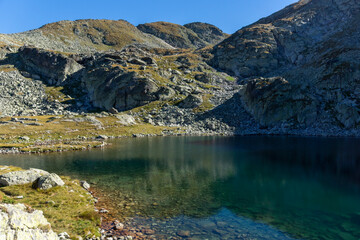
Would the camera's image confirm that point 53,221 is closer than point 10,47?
Yes

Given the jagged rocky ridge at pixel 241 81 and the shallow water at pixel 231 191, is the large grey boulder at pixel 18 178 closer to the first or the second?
the shallow water at pixel 231 191

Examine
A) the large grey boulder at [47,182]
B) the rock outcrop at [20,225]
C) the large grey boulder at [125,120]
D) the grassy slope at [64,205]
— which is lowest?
the grassy slope at [64,205]

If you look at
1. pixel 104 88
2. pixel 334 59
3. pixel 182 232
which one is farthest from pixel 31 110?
pixel 334 59

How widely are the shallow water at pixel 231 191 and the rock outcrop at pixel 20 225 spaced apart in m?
8.84

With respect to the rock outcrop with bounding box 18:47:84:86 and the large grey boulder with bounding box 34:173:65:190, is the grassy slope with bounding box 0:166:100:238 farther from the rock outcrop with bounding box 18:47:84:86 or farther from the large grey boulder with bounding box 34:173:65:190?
the rock outcrop with bounding box 18:47:84:86

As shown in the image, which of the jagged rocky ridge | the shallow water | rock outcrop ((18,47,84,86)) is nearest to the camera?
the shallow water

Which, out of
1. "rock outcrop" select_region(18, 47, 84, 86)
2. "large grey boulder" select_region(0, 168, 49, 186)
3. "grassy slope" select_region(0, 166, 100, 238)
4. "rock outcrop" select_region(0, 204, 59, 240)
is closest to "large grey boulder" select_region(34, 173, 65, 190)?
"grassy slope" select_region(0, 166, 100, 238)

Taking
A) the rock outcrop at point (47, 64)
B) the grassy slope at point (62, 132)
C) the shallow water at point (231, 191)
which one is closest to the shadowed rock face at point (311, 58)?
the shallow water at point (231, 191)

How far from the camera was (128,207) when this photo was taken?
73.1ft

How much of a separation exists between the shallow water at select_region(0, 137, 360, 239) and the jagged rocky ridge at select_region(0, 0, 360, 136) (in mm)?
56202

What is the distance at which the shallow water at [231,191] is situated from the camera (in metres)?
18.5

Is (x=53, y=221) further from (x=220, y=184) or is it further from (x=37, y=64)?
(x=37, y=64)

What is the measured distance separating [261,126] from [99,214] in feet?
320

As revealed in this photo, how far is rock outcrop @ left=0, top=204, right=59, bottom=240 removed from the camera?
9242 millimetres
